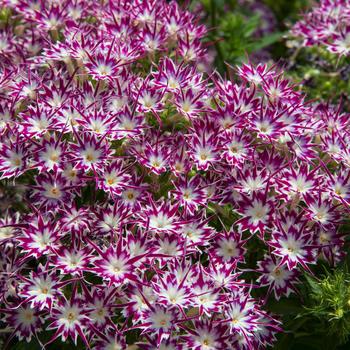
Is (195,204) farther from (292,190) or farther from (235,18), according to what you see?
(235,18)

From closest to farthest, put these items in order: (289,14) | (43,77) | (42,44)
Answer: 1. (43,77)
2. (42,44)
3. (289,14)

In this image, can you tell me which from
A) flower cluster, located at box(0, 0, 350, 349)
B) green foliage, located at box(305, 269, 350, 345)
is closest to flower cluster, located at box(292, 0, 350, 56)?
flower cluster, located at box(0, 0, 350, 349)

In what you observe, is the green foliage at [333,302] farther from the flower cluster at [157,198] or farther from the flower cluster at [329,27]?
the flower cluster at [329,27]

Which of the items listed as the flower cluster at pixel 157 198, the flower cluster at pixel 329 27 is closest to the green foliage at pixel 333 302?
the flower cluster at pixel 157 198

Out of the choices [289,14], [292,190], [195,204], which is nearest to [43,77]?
[195,204]

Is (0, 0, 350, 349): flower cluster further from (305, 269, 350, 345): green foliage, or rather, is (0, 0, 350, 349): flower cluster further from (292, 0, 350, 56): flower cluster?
(292, 0, 350, 56): flower cluster

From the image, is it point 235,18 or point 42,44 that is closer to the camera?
point 42,44
